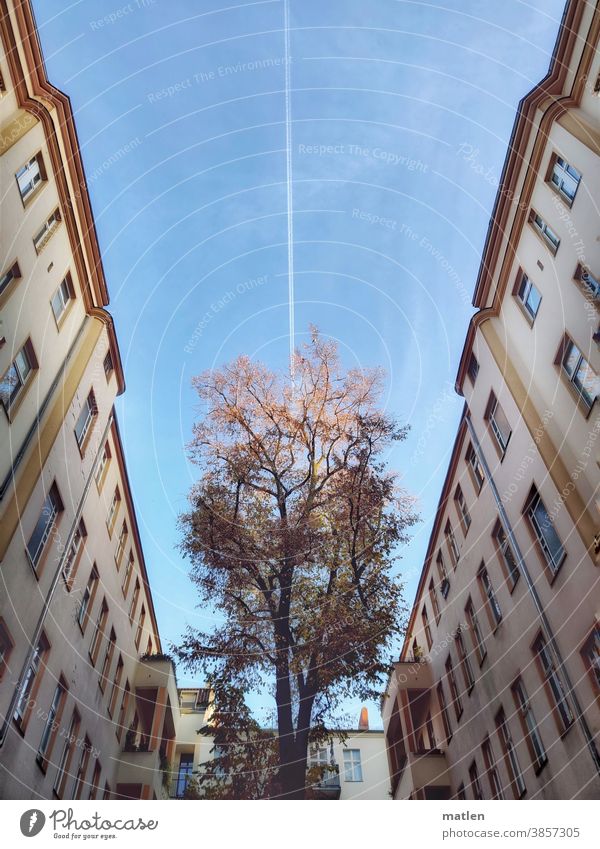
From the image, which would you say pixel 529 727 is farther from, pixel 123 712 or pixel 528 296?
pixel 123 712

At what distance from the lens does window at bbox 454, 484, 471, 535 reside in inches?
886

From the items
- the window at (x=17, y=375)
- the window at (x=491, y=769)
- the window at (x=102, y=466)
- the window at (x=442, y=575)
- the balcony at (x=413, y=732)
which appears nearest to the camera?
the window at (x=17, y=375)

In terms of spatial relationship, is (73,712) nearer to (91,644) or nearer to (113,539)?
(91,644)

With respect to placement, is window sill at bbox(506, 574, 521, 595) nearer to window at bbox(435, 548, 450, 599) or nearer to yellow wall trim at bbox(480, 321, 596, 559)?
yellow wall trim at bbox(480, 321, 596, 559)

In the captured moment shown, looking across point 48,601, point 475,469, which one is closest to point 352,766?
point 475,469

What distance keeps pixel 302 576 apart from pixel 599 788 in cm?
1015

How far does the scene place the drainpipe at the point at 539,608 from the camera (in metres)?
12.6

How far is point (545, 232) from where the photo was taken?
18000 millimetres

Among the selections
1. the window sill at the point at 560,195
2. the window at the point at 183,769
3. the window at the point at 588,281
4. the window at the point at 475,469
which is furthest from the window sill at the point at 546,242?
the window at the point at 183,769

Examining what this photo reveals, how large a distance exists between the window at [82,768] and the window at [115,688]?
2587 mm

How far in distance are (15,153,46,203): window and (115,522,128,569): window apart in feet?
41.0

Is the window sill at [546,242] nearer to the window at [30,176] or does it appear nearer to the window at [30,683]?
the window at [30,176]
